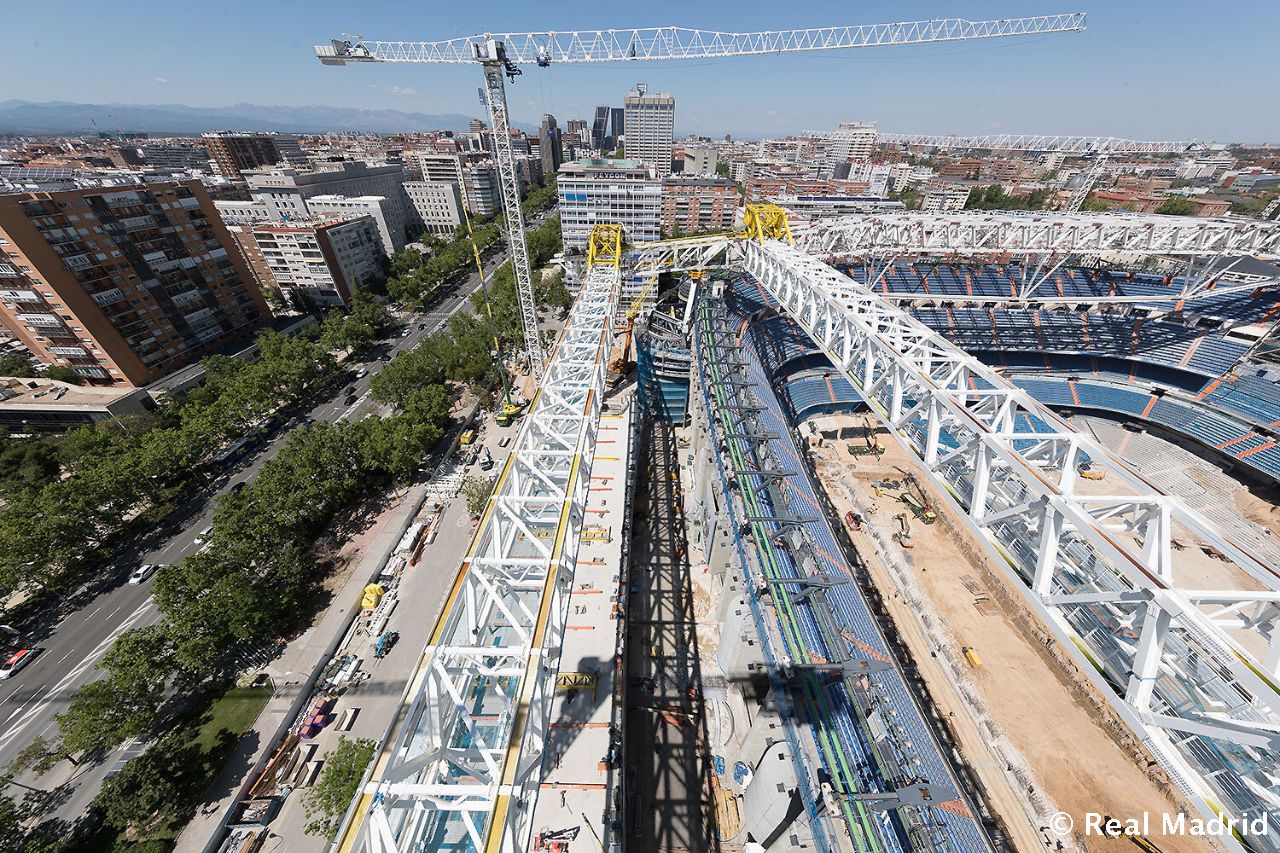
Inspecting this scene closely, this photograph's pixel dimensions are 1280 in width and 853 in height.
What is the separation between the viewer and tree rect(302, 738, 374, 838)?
1722 centimetres

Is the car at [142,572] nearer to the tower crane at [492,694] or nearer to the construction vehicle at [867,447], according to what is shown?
the tower crane at [492,694]

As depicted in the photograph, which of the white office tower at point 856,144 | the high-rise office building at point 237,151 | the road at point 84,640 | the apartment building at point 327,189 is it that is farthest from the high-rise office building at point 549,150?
the road at point 84,640

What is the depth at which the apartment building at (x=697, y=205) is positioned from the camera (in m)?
83.5

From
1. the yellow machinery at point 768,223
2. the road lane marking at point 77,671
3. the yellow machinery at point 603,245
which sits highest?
the yellow machinery at point 768,223

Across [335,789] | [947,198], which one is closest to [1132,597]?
[335,789]

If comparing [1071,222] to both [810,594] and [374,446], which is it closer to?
[810,594]

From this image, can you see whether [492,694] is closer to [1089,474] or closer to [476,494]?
[476,494]

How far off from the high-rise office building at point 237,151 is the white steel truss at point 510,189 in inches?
5458

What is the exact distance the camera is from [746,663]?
71.4 ft

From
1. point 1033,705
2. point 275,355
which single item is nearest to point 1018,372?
point 1033,705

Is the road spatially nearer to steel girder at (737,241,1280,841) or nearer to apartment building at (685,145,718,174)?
steel girder at (737,241,1280,841)

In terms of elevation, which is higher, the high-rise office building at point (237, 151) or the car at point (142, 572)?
the high-rise office building at point (237, 151)

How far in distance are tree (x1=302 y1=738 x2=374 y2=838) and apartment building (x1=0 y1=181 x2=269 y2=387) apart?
154 ft

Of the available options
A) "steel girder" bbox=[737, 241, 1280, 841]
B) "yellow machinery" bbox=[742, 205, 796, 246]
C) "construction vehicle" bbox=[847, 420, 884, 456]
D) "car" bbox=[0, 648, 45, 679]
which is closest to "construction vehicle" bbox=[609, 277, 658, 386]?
"yellow machinery" bbox=[742, 205, 796, 246]
